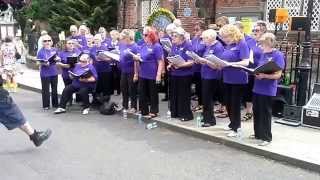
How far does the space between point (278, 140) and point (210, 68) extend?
1729 millimetres

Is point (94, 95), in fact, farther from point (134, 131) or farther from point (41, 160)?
point (41, 160)

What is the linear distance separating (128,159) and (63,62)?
490cm

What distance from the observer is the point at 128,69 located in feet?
35.6

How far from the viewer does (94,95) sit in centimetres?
1178

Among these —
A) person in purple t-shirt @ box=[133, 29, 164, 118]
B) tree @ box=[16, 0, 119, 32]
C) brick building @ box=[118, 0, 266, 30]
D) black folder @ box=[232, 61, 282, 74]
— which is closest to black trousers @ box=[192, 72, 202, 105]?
person in purple t-shirt @ box=[133, 29, 164, 118]

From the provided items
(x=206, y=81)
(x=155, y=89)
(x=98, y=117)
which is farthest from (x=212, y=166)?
(x=98, y=117)

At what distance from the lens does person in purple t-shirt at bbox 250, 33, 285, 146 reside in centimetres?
770

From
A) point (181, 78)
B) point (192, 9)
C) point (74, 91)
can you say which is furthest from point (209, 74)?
point (192, 9)

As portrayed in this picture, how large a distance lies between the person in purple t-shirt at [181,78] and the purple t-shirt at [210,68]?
51 centimetres

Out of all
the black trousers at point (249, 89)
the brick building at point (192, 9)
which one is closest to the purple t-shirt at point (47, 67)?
the black trousers at point (249, 89)

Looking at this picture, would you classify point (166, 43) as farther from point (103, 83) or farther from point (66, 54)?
point (66, 54)

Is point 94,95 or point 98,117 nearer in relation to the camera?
point 98,117

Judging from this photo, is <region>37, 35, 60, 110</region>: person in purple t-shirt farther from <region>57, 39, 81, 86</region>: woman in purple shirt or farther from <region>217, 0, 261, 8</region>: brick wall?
<region>217, 0, 261, 8</region>: brick wall

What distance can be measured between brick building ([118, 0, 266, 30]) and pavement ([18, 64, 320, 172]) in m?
5.60
